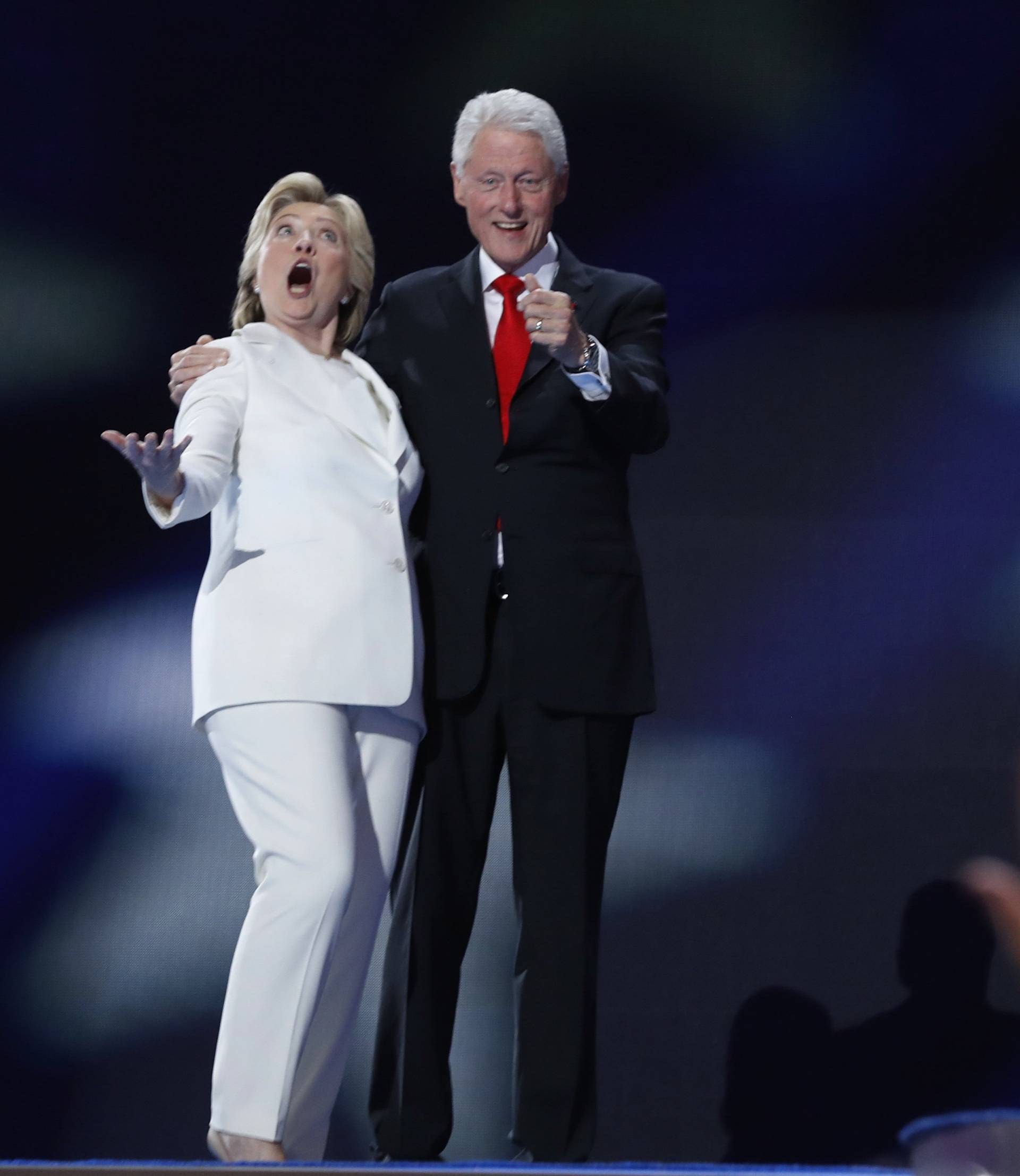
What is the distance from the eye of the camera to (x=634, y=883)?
3.05 m

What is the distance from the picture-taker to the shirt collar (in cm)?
243

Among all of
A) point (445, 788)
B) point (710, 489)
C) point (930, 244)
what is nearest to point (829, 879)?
point (710, 489)

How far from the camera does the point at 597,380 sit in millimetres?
2178

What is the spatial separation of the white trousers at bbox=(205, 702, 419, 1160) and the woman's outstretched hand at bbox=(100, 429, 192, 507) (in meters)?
0.32

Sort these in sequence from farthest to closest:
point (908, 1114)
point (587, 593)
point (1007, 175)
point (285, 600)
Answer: point (1007, 175) → point (908, 1114) → point (587, 593) → point (285, 600)

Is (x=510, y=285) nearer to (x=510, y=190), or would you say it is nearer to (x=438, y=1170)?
(x=510, y=190)

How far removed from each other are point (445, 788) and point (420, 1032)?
1.14ft

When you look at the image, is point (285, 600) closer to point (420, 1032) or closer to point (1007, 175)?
point (420, 1032)

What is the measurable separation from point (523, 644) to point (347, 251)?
0.61 meters

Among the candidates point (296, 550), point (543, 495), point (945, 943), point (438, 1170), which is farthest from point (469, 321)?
point (945, 943)

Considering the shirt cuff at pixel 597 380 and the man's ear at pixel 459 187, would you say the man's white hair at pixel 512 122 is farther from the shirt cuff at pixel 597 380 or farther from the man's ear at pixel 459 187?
the shirt cuff at pixel 597 380

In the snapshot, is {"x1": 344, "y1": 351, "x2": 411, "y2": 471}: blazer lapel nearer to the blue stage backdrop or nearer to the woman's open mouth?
the woman's open mouth

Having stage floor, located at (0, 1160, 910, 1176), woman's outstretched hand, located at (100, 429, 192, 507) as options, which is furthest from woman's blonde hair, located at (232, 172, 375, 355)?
stage floor, located at (0, 1160, 910, 1176)

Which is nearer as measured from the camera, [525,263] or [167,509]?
[167,509]
